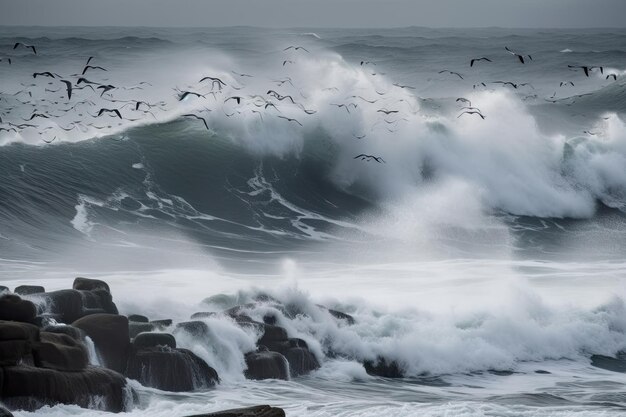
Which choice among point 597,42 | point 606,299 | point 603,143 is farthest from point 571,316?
point 597,42

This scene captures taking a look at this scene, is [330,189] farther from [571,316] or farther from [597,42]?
[597,42]

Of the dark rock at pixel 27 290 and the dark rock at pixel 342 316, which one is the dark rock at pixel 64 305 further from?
the dark rock at pixel 342 316

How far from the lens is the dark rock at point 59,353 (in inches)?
535

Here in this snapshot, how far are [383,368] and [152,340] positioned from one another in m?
4.96

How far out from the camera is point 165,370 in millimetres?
15727

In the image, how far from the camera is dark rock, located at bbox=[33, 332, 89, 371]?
13.6m

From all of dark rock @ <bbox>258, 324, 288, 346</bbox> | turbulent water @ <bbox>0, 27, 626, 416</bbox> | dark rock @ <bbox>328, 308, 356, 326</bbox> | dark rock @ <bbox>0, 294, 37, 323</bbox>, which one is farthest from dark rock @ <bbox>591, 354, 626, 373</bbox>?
dark rock @ <bbox>0, 294, 37, 323</bbox>

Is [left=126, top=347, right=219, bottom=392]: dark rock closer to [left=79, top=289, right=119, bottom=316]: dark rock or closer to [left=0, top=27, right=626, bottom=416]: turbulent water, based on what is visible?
[left=0, top=27, right=626, bottom=416]: turbulent water

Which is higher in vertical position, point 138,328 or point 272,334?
point 272,334

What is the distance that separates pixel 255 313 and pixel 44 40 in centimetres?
5381

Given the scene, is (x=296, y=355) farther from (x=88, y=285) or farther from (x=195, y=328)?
(x=88, y=285)

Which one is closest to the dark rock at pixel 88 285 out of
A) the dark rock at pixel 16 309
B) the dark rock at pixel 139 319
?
the dark rock at pixel 139 319

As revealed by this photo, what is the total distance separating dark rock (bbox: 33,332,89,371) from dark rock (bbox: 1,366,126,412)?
108 mm

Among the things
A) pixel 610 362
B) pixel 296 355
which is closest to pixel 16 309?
pixel 296 355
